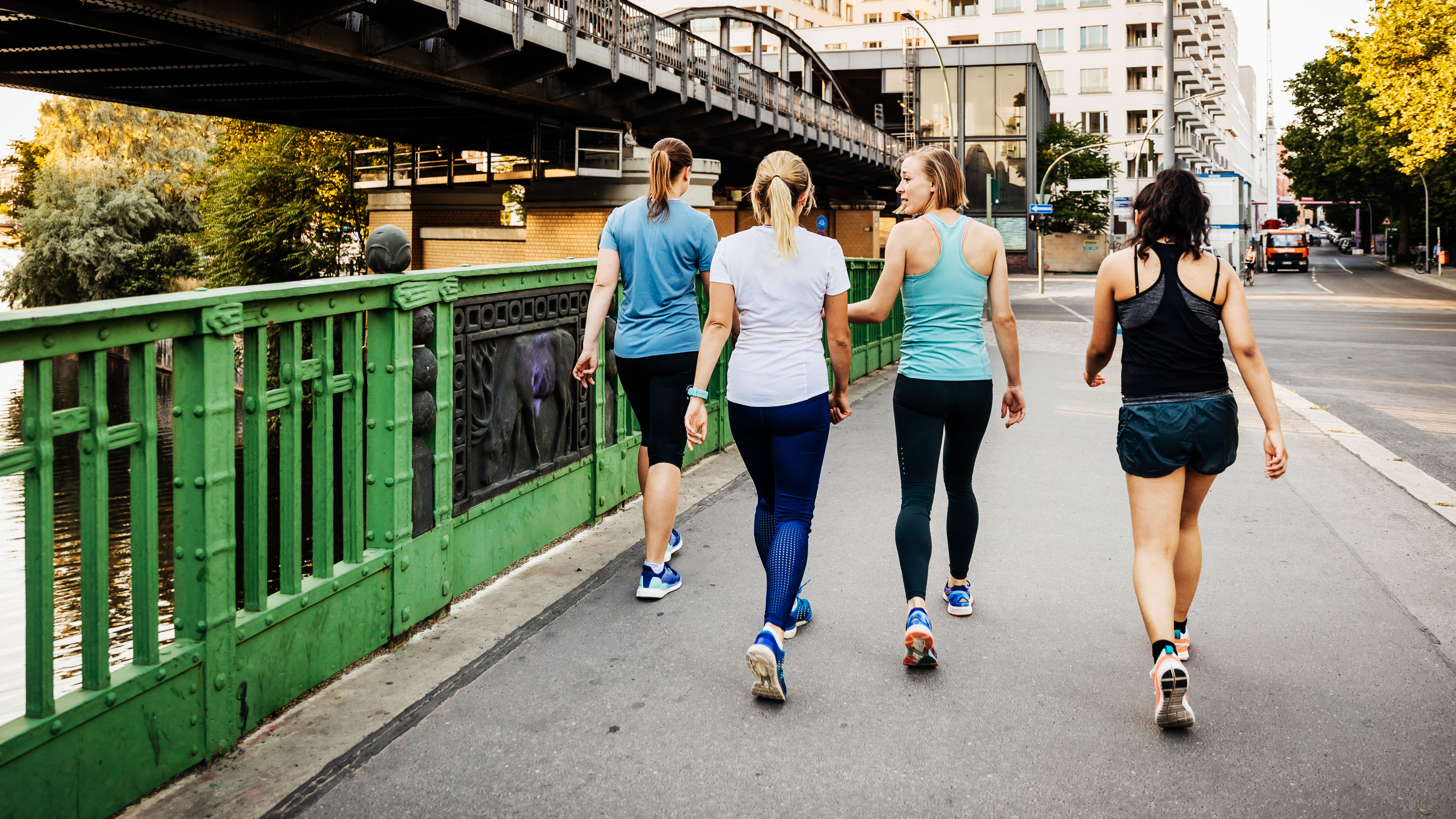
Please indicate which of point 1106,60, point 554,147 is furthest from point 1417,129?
point 1106,60

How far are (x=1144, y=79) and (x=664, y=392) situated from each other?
83837mm

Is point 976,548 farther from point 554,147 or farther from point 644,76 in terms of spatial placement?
point 554,147

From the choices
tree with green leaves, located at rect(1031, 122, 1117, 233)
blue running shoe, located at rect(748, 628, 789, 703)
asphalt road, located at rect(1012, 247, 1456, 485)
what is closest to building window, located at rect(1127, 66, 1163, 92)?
tree with green leaves, located at rect(1031, 122, 1117, 233)

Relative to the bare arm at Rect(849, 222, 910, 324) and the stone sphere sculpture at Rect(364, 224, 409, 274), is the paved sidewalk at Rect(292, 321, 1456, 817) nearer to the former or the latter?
the bare arm at Rect(849, 222, 910, 324)

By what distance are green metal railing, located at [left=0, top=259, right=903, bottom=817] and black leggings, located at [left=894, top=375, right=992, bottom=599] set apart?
175 centimetres

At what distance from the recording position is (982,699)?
3918mm

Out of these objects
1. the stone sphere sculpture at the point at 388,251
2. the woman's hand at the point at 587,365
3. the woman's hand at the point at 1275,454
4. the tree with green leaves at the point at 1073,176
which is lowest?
the woman's hand at the point at 1275,454

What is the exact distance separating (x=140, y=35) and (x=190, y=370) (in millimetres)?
15574

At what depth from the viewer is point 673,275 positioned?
5.06 metres

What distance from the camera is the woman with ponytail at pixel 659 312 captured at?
16.5 feet

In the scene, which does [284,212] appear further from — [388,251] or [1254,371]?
[1254,371]

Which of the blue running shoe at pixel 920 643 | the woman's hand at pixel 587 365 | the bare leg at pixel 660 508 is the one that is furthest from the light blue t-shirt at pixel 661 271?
the blue running shoe at pixel 920 643

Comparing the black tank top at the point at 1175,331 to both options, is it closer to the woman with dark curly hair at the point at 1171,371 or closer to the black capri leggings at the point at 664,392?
the woman with dark curly hair at the point at 1171,371

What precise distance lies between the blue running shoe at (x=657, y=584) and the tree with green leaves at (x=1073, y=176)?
67.2m
